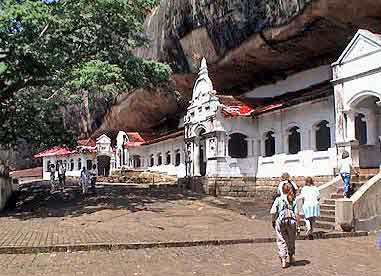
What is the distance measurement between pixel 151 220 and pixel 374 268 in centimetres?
872

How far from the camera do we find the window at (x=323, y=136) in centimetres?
1978

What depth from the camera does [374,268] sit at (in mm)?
8328

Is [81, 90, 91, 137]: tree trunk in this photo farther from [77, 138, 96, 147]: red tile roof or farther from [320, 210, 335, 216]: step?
[320, 210, 335, 216]: step

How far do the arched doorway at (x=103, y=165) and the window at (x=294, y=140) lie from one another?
27.2 metres

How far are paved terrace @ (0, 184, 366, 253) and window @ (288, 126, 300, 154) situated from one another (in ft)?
10.5

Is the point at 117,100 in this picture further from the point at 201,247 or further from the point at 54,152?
the point at 201,247

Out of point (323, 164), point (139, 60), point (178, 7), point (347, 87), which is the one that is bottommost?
point (323, 164)

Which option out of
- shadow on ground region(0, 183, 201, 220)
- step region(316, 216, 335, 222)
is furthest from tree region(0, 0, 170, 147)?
step region(316, 216, 335, 222)

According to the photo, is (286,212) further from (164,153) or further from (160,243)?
(164,153)

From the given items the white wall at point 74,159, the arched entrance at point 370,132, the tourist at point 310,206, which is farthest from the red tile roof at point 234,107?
the white wall at point 74,159

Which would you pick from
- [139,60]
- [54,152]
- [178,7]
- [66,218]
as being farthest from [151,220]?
[54,152]

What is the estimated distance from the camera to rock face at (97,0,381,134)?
1873cm

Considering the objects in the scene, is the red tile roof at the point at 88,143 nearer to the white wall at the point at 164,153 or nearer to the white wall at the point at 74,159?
the white wall at the point at 74,159

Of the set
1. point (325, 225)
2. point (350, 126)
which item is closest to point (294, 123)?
point (350, 126)
